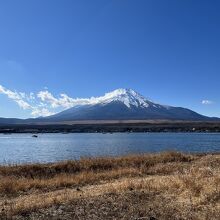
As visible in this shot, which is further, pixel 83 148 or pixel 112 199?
pixel 83 148

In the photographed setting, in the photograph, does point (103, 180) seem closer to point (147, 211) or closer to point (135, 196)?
point (135, 196)

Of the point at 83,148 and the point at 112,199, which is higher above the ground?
the point at 112,199

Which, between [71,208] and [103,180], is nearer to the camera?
[71,208]

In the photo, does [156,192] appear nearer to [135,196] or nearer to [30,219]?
[135,196]

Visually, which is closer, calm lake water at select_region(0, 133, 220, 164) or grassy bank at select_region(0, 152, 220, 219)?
grassy bank at select_region(0, 152, 220, 219)

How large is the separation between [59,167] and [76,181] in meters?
6.88

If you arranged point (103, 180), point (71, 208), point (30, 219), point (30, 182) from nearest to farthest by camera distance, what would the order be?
1. point (30, 219)
2. point (71, 208)
3. point (30, 182)
4. point (103, 180)

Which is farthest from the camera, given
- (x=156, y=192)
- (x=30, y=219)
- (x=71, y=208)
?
(x=156, y=192)

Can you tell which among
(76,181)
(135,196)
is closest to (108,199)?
(135,196)

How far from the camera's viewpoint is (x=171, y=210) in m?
12.3

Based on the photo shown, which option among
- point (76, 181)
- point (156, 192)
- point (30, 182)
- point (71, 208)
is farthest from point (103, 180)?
point (71, 208)

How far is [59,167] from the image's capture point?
26.2 m

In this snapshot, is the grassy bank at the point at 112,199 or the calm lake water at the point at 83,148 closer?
the grassy bank at the point at 112,199

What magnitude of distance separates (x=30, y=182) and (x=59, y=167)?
722 cm
